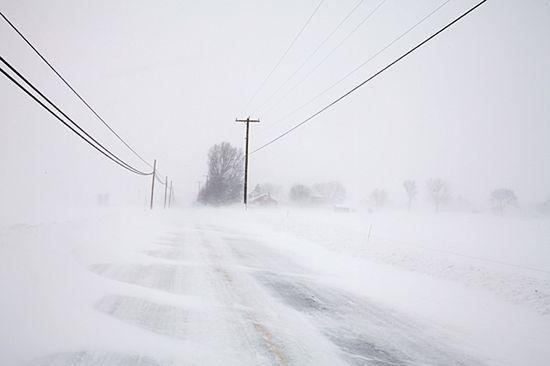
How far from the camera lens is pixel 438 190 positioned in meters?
122

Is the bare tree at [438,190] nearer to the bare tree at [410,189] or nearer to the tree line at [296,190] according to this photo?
the tree line at [296,190]

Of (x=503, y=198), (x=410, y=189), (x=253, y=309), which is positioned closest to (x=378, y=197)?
(x=410, y=189)

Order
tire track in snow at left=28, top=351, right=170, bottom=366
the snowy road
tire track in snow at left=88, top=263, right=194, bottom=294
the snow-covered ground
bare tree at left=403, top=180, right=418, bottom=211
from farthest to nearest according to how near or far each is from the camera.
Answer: bare tree at left=403, top=180, right=418, bottom=211
tire track in snow at left=88, top=263, right=194, bottom=294
the snow-covered ground
the snowy road
tire track in snow at left=28, top=351, right=170, bottom=366

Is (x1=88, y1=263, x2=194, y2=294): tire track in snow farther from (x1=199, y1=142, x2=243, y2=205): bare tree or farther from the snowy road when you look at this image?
(x1=199, y1=142, x2=243, y2=205): bare tree

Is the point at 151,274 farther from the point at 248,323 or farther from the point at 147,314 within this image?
the point at 248,323

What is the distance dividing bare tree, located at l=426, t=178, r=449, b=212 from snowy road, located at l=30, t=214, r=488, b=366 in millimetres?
130379

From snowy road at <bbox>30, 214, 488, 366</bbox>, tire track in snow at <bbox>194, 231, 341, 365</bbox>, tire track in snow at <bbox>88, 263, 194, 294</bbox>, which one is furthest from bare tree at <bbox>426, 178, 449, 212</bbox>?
tire track in snow at <bbox>88, 263, 194, 294</bbox>

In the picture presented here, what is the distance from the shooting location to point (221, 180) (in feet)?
216

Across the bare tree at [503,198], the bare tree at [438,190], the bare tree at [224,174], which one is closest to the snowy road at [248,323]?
the bare tree at [224,174]

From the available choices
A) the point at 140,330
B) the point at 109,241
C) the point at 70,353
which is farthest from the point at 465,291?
the point at 109,241

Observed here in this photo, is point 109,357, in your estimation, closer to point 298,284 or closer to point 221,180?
point 298,284

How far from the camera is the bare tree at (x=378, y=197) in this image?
14512cm

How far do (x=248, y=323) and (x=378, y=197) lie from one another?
497 ft

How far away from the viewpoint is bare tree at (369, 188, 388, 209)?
476 ft
